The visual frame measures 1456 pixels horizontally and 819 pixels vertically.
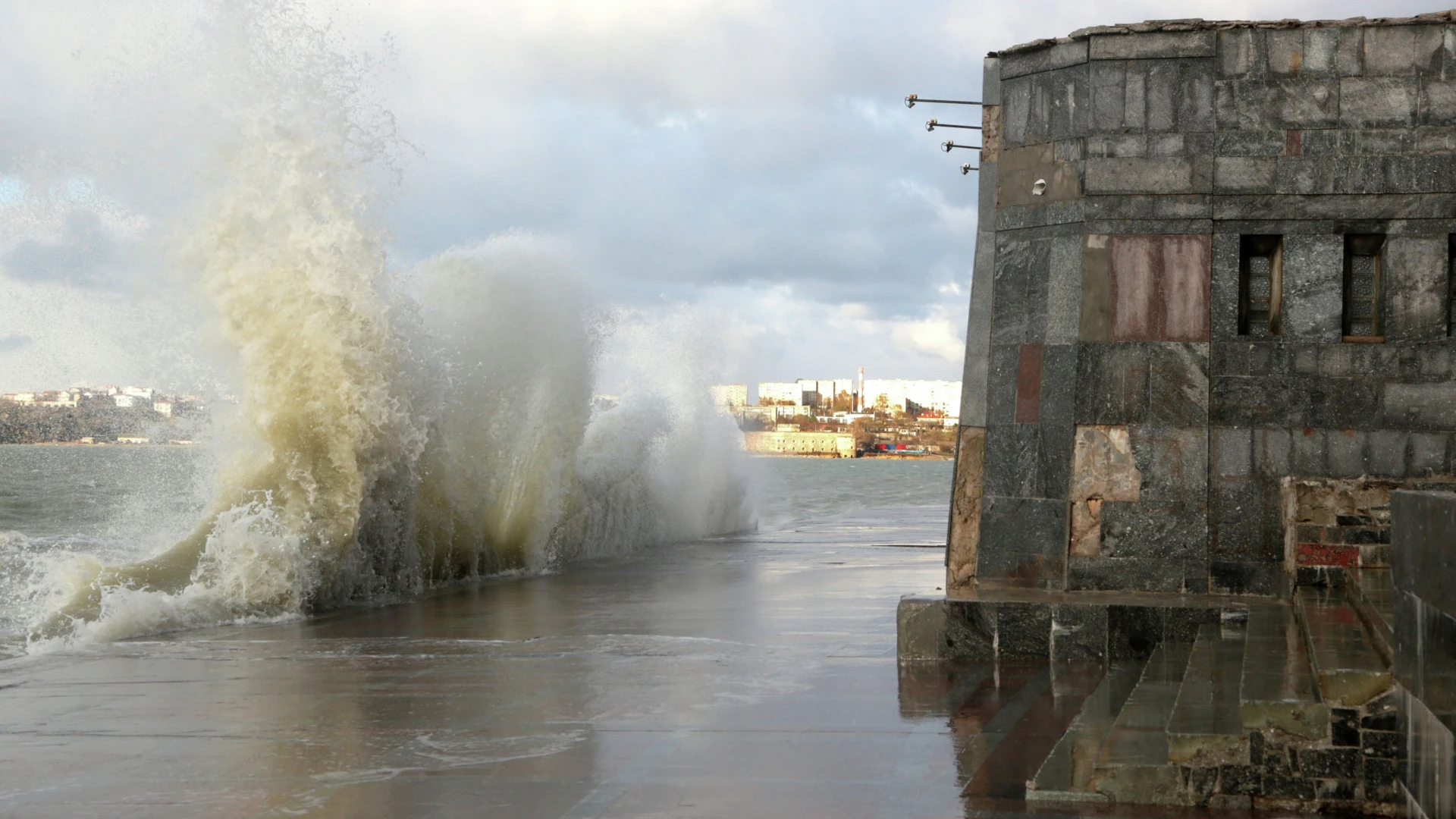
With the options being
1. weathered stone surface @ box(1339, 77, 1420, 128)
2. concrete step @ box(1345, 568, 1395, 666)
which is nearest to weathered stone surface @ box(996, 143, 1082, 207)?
weathered stone surface @ box(1339, 77, 1420, 128)

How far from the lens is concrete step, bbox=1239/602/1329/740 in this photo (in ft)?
18.1

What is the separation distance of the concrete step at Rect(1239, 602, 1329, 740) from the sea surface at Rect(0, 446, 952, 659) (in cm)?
846

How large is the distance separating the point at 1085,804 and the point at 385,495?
1115 cm

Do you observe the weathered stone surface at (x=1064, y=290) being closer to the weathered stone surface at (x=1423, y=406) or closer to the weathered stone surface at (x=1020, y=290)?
the weathered stone surface at (x=1020, y=290)

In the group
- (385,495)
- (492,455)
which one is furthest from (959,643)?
(492,455)

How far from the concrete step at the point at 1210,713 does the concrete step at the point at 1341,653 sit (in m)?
0.37

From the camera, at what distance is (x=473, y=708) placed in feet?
24.1

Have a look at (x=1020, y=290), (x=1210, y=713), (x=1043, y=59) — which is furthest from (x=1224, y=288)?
(x=1210, y=713)

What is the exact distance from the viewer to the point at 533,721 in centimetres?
696

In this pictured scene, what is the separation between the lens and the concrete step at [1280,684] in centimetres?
553

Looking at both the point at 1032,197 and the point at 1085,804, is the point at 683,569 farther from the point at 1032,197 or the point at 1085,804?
the point at 1085,804

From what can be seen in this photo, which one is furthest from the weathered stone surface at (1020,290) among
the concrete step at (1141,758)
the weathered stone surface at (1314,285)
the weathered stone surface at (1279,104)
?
the concrete step at (1141,758)

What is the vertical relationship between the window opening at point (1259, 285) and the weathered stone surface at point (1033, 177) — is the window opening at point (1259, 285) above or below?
below

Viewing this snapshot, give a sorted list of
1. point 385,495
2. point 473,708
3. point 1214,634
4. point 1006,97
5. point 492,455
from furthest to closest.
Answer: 1. point 492,455
2. point 385,495
3. point 1006,97
4. point 1214,634
5. point 473,708
